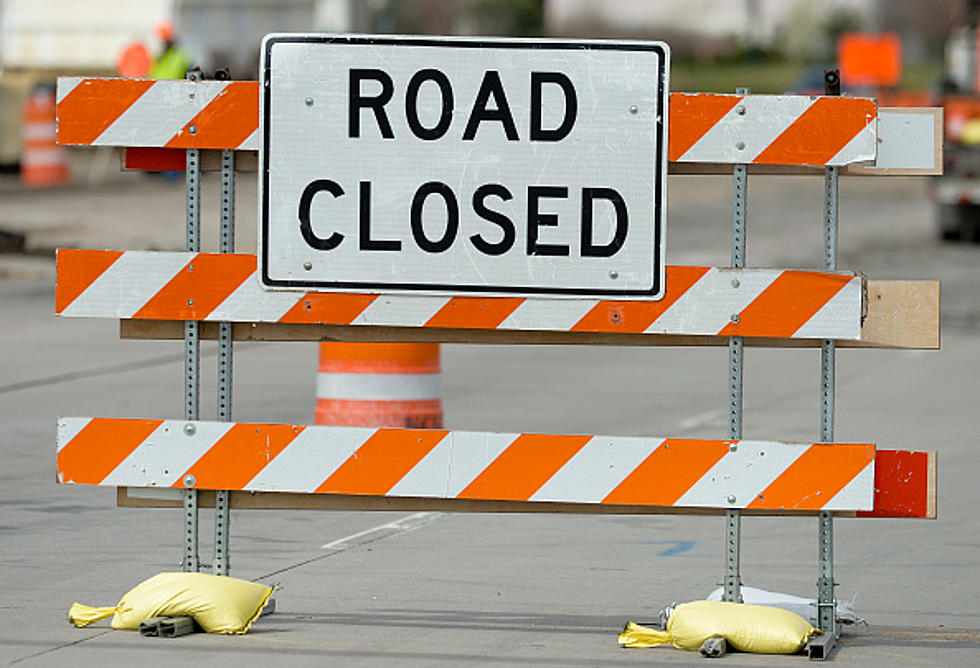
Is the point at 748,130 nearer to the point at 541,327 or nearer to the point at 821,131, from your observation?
the point at 821,131

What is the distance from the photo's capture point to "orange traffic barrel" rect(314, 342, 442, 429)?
440 inches

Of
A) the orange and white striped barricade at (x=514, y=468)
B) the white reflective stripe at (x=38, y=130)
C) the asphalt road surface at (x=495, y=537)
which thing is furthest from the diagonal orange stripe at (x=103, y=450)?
the white reflective stripe at (x=38, y=130)

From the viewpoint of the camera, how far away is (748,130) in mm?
6945

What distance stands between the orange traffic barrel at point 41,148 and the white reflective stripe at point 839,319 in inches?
1022

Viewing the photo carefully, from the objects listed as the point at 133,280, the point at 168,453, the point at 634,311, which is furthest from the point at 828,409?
the point at 133,280

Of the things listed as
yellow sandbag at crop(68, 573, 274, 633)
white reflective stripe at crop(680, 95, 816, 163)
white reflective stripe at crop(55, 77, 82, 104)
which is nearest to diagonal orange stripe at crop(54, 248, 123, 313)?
white reflective stripe at crop(55, 77, 82, 104)

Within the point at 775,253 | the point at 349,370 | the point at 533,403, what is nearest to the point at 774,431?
the point at 533,403

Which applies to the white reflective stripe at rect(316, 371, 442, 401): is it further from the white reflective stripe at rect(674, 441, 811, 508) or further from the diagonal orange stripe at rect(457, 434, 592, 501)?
the white reflective stripe at rect(674, 441, 811, 508)

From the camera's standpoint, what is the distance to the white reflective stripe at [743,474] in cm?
695

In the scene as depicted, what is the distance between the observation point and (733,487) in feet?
22.8

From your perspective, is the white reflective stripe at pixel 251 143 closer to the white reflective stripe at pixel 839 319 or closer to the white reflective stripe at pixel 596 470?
the white reflective stripe at pixel 596 470

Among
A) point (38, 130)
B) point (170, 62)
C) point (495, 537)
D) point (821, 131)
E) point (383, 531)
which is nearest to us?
point (821, 131)

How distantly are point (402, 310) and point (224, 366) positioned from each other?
66cm

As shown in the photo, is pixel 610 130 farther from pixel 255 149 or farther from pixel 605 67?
pixel 255 149
